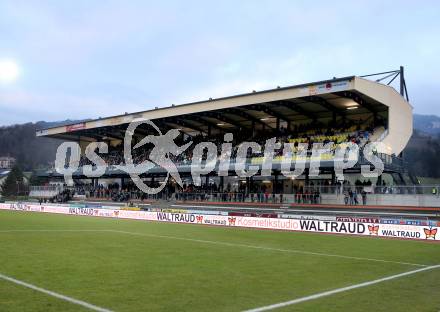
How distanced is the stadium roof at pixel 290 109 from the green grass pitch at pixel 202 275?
2147 cm

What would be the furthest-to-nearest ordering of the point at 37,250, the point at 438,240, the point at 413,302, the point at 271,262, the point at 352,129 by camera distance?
the point at 352,129 < the point at 438,240 < the point at 37,250 < the point at 271,262 < the point at 413,302

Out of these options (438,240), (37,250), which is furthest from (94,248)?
(438,240)

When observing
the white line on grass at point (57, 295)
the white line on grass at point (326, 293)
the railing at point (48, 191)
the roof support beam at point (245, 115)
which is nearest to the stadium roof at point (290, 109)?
the roof support beam at point (245, 115)

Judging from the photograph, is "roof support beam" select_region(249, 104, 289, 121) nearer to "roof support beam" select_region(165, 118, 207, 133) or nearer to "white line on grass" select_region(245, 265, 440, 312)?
"roof support beam" select_region(165, 118, 207, 133)

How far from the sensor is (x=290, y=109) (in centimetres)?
4775

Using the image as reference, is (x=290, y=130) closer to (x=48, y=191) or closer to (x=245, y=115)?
Answer: (x=245, y=115)

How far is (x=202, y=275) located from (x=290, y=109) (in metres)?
37.2

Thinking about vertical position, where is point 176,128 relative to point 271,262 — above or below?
above

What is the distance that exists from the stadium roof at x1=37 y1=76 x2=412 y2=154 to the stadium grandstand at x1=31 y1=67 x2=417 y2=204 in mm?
87

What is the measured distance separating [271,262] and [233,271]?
2.57 meters

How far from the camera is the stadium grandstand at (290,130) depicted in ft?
128

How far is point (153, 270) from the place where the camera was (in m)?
12.7

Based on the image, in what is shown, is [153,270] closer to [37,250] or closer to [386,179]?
[37,250]

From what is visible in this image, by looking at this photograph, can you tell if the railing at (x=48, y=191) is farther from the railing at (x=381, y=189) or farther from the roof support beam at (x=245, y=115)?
the railing at (x=381, y=189)
